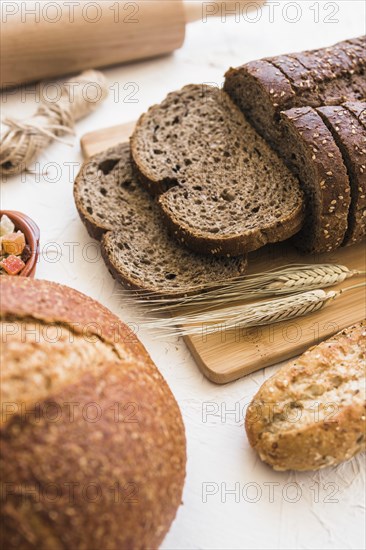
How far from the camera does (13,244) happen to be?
3295 millimetres

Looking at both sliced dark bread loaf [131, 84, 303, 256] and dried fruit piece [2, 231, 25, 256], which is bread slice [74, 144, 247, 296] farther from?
dried fruit piece [2, 231, 25, 256]

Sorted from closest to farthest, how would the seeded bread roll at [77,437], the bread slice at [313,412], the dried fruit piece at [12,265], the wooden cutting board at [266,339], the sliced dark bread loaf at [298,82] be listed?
the seeded bread roll at [77,437] → the bread slice at [313,412] → the wooden cutting board at [266,339] → the dried fruit piece at [12,265] → the sliced dark bread loaf at [298,82]

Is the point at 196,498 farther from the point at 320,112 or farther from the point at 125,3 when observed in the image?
the point at 125,3

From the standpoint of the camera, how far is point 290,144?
3.44 metres

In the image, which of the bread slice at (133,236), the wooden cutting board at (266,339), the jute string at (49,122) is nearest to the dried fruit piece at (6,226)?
the bread slice at (133,236)

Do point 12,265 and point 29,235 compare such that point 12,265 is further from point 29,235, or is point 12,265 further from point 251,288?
point 251,288

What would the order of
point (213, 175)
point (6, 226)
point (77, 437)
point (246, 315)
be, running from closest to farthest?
point (77, 437)
point (246, 315)
point (6, 226)
point (213, 175)

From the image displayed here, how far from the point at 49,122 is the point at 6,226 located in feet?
3.58

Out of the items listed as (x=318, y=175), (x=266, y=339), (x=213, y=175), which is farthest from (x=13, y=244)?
(x=318, y=175)

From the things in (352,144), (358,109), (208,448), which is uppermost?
(358,109)

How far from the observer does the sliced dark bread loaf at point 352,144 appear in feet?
10.7

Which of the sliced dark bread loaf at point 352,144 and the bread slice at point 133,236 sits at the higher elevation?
the sliced dark bread loaf at point 352,144

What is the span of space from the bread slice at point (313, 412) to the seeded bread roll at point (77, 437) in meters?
0.40

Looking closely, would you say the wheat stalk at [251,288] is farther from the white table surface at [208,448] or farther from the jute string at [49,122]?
the jute string at [49,122]
